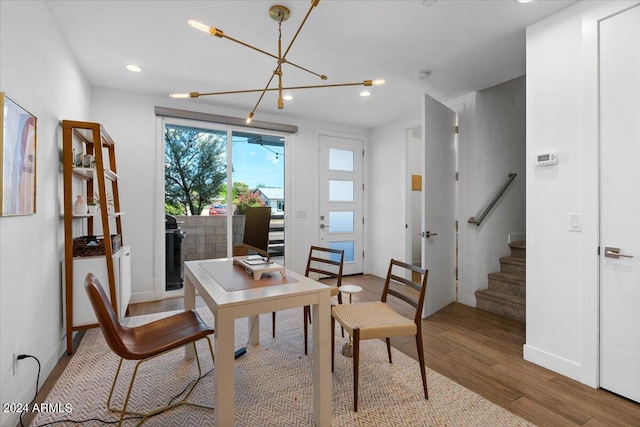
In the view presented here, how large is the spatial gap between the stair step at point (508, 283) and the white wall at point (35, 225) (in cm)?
419

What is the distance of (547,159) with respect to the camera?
7.43 ft

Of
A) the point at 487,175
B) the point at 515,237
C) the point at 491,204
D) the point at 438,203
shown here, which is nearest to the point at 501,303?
the point at 515,237

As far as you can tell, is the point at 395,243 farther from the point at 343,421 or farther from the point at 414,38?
the point at 343,421

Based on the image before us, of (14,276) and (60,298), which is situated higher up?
(14,276)

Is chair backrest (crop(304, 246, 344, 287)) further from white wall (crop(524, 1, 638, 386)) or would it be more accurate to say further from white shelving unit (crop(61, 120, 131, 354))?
white shelving unit (crop(61, 120, 131, 354))

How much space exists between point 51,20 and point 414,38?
2.85 m

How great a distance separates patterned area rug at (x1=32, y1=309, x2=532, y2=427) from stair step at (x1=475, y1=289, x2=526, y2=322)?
5.28ft

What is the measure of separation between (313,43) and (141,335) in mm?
2579

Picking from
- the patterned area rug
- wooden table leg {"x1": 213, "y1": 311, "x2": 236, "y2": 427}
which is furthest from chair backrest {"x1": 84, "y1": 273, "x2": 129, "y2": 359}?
the patterned area rug

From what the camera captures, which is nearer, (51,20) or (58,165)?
(51,20)

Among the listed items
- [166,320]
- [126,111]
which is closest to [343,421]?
[166,320]

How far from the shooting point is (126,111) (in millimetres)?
3680

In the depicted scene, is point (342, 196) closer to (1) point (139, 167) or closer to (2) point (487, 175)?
(2) point (487, 175)

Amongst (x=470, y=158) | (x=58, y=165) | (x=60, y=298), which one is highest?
(x=470, y=158)
